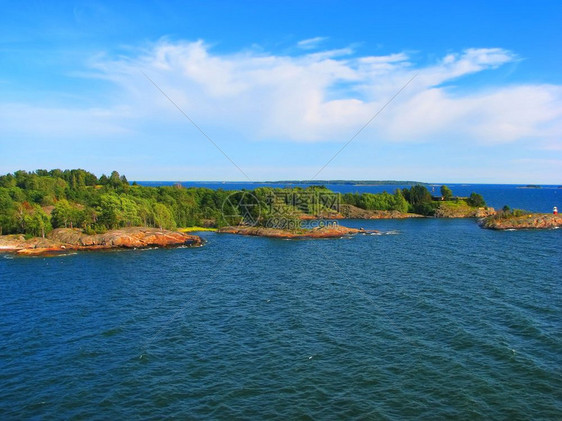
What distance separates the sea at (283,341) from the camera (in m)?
31.4

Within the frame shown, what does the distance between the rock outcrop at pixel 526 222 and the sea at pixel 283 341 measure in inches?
2576

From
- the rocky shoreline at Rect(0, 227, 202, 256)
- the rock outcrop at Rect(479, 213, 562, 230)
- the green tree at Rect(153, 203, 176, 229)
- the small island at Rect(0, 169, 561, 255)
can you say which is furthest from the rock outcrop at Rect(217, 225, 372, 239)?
the rock outcrop at Rect(479, 213, 562, 230)

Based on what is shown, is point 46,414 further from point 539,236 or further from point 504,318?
point 539,236

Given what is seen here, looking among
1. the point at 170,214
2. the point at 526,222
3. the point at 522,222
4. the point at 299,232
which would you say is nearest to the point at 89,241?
the point at 170,214

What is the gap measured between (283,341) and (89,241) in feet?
260

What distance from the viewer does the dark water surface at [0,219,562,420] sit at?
103 ft

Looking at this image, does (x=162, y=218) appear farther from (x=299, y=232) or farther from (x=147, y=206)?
(x=299, y=232)

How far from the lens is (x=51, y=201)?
139 meters

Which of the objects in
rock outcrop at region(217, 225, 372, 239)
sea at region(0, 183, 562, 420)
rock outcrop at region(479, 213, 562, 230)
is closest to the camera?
sea at region(0, 183, 562, 420)

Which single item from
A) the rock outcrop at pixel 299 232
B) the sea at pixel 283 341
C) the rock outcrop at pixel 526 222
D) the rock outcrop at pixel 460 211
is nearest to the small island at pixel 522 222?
the rock outcrop at pixel 526 222

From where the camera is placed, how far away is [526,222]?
142 m

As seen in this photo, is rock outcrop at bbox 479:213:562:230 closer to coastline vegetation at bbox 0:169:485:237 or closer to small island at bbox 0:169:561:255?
small island at bbox 0:169:561:255

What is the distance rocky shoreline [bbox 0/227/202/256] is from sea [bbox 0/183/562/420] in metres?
19.3

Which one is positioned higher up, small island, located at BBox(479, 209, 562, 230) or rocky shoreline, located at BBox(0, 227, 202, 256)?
small island, located at BBox(479, 209, 562, 230)
